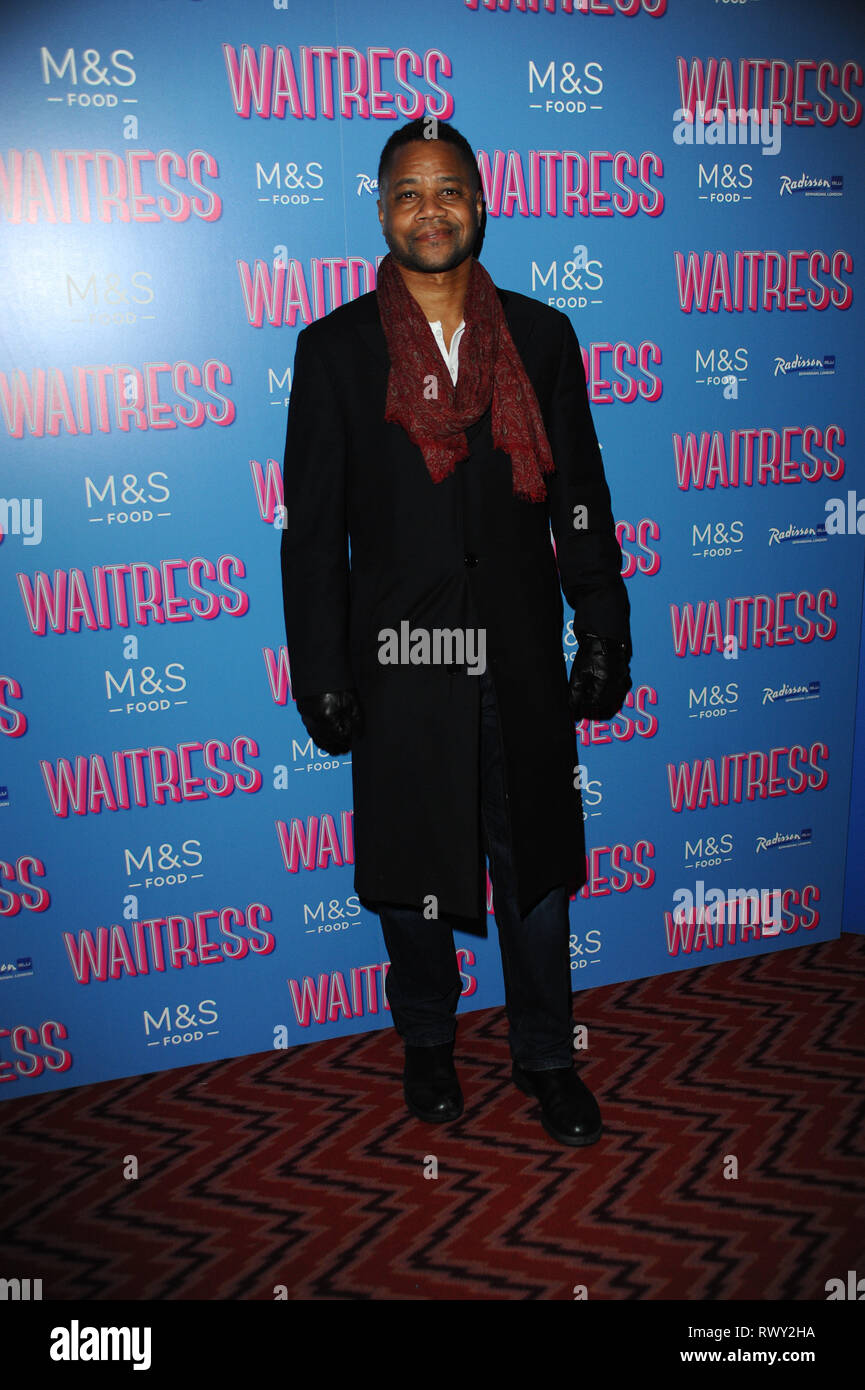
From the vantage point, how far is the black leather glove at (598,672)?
2.62 metres

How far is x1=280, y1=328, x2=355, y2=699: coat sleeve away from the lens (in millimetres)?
2461

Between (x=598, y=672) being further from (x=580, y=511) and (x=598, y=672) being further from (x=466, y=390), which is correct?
(x=466, y=390)

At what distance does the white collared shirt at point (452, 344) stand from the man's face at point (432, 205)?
5.2 inches

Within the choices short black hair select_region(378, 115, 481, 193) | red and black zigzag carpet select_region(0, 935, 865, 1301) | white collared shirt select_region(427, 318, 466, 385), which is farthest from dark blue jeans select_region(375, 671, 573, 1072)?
short black hair select_region(378, 115, 481, 193)

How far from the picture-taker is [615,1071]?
115 inches

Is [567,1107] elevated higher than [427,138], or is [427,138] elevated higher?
[427,138]

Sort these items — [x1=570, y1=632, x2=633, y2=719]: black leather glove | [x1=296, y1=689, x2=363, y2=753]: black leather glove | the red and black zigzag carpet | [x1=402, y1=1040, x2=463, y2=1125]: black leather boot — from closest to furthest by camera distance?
the red and black zigzag carpet < [x1=296, y1=689, x2=363, y2=753]: black leather glove < [x1=570, y1=632, x2=633, y2=719]: black leather glove < [x1=402, y1=1040, x2=463, y2=1125]: black leather boot

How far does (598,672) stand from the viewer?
8.60 ft

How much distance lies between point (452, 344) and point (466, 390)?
0.18 metres

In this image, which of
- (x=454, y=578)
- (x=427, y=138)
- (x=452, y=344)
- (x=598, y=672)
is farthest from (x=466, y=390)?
(x=598, y=672)

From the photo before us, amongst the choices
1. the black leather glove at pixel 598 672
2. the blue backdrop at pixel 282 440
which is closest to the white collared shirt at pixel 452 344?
the blue backdrop at pixel 282 440

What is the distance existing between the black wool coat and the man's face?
18 cm

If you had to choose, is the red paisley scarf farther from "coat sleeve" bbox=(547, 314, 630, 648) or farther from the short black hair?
the short black hair

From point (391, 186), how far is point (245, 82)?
509 millimetres
